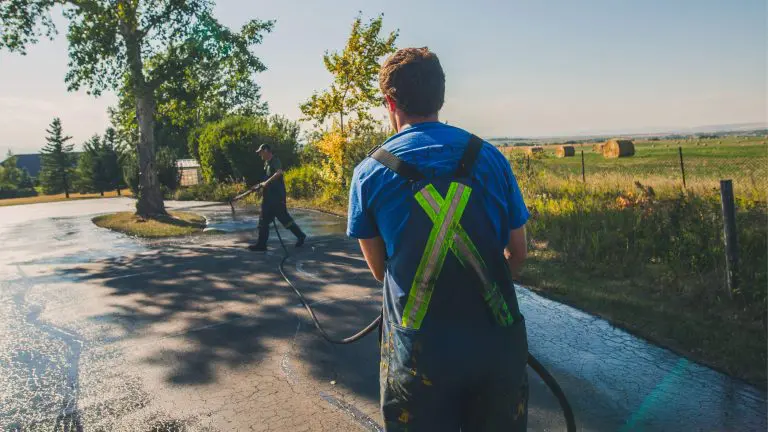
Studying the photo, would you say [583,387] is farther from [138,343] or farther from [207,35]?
[207,35]

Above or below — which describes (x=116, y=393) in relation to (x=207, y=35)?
below

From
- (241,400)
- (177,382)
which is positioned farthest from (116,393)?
(241,400)

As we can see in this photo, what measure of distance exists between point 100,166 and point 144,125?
2608cm

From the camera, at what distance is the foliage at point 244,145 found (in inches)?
A: 978

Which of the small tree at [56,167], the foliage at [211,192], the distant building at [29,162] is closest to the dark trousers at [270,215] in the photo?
the foliage at [211,192]

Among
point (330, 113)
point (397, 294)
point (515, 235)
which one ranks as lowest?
point (397, 294)

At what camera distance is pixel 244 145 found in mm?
A: 24984

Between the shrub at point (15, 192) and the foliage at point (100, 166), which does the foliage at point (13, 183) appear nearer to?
the shrub at point (15, 192)

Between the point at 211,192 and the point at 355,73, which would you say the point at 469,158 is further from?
the point at 211,192

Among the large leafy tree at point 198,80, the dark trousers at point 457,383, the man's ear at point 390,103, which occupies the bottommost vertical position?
the dark trousers at point 457,383

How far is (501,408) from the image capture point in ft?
5.93

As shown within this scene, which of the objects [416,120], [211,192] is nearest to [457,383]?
[416,120]

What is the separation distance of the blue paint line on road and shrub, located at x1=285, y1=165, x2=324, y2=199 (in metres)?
15.9

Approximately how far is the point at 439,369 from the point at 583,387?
274 centimetres
